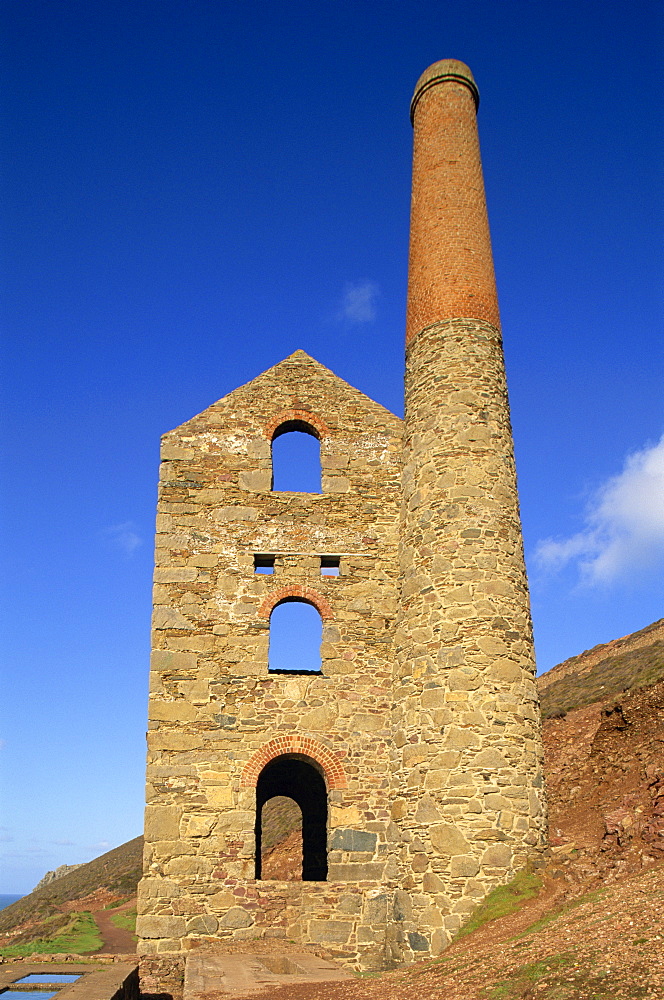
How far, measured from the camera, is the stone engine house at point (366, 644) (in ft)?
38.9

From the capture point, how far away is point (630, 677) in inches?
890

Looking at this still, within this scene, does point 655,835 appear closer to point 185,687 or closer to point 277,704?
point 277,704

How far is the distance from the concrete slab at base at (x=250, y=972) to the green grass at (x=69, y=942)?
297 centimetres

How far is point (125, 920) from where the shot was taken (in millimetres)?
20062

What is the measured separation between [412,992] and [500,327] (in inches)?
424

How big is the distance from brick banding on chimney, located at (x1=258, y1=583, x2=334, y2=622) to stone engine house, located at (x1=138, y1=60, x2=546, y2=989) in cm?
4

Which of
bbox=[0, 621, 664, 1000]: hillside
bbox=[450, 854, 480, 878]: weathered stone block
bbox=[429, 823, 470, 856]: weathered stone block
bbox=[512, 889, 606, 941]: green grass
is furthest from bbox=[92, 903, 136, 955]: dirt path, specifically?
bbox=[512, 889, 606, 941]: green grass

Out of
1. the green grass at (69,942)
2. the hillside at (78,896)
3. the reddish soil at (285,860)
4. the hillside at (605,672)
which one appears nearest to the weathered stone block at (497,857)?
the green grass at (69,942)

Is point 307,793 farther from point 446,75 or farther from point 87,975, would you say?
point 446,75

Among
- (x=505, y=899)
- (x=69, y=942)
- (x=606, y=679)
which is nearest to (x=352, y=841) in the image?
(x=505, y=899)

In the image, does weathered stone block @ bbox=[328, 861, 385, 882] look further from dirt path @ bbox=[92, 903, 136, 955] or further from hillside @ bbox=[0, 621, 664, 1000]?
dirt path @ bbox=[92, 903, 136, 955]

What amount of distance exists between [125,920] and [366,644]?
37.6 ft

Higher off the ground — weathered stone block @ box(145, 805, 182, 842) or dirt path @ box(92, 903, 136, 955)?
weathered stone block @ box(145, 805, 182, 842)

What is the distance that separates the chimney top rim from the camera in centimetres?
1683
